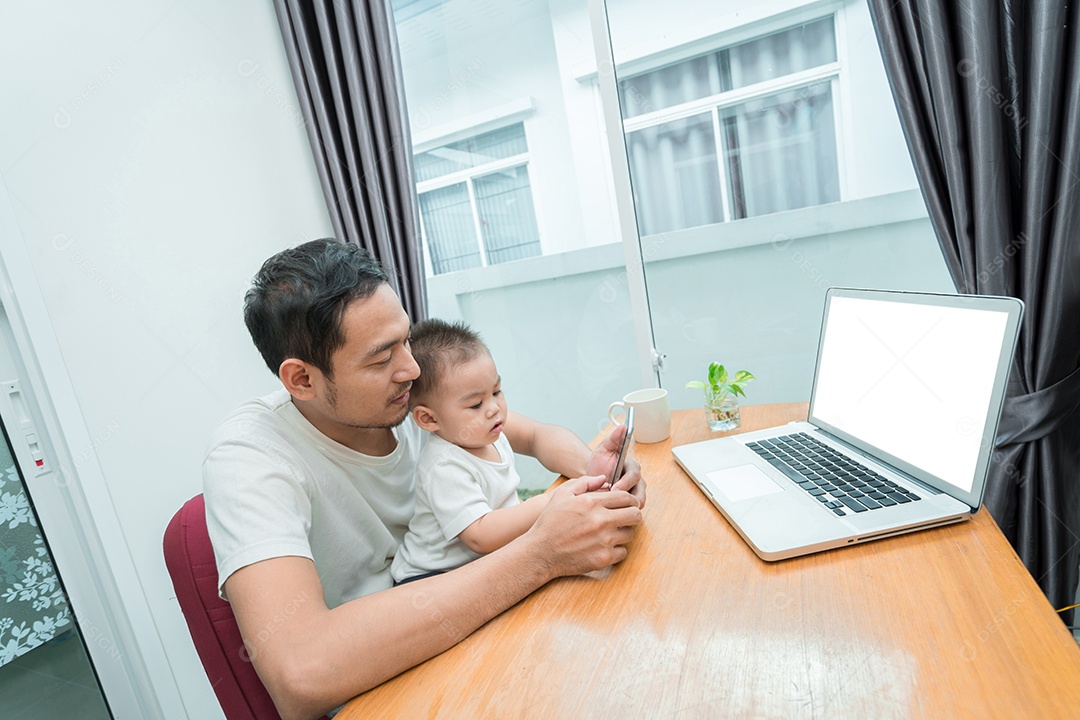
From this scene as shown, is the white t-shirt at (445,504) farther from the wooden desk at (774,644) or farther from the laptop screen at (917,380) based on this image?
the laptop screen at (917,380)

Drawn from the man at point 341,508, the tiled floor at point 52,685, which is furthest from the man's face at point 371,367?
the tiled floor at point 52,685

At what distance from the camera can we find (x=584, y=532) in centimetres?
84

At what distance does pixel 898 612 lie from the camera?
66 centimetres

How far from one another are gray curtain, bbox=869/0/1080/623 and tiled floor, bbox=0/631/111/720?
7.68ft

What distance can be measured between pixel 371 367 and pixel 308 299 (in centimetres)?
15

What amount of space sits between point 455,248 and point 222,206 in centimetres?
84

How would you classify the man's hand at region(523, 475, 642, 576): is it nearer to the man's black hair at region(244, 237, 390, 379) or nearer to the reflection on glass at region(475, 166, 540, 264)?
the man's black hair at region(244, 237, 390, 379)

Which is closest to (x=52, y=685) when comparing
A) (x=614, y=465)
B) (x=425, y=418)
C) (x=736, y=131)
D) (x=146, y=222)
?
(x=146, y=222)

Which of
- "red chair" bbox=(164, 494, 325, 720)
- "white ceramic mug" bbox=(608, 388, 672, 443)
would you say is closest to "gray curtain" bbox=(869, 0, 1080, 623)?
"white ceramic mug" bbox=(608, 388, 672, 443)

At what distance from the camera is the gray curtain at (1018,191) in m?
1.27

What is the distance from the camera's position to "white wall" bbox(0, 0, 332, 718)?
155 cm

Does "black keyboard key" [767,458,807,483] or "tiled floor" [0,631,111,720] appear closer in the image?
"black keyboard key" [767,458,807,483]

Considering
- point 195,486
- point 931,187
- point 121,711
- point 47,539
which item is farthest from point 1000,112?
point 121,711

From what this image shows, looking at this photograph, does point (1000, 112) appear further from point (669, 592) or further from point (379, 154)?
point (379, 154)
